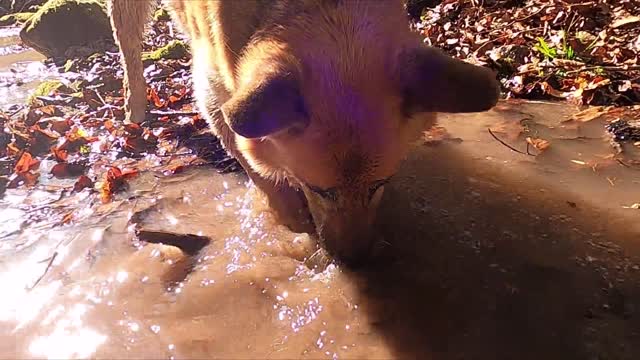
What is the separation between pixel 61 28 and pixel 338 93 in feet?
24.2

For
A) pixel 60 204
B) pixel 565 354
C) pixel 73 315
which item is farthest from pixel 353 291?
pixel 60 204

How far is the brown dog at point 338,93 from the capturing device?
2.67m

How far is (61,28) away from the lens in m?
8.80

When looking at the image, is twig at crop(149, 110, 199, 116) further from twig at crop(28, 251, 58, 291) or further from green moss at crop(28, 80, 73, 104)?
twig at crop(28, 251, 58, 291)

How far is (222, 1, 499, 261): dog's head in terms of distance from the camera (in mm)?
2676

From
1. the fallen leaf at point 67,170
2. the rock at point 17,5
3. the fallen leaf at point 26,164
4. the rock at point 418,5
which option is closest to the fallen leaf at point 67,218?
the fallen leaf at point 67,170

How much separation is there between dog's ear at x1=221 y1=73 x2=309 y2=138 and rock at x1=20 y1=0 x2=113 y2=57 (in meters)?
7.05

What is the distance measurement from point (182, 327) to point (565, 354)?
179 centimetres

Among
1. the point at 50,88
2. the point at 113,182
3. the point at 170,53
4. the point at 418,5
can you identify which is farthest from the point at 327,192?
the point at 418,5

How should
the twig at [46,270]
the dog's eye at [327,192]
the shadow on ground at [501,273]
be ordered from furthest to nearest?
the twig at [46,270] → the dog's eye at [327,192] → the shadow on ground at [501,273]

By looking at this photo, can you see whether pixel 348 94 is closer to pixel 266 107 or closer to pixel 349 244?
pixel 266 107

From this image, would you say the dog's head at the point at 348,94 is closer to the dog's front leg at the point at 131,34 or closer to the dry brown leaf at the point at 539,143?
the dry brown leaf at the point at 539,143

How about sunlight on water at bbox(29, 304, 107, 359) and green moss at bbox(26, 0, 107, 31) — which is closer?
sunlight on water at bbox(29, 304, 107, 359)

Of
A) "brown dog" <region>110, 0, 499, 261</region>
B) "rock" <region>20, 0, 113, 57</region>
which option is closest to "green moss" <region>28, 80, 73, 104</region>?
"rock" <region>20, 0, 113, 57</region>
